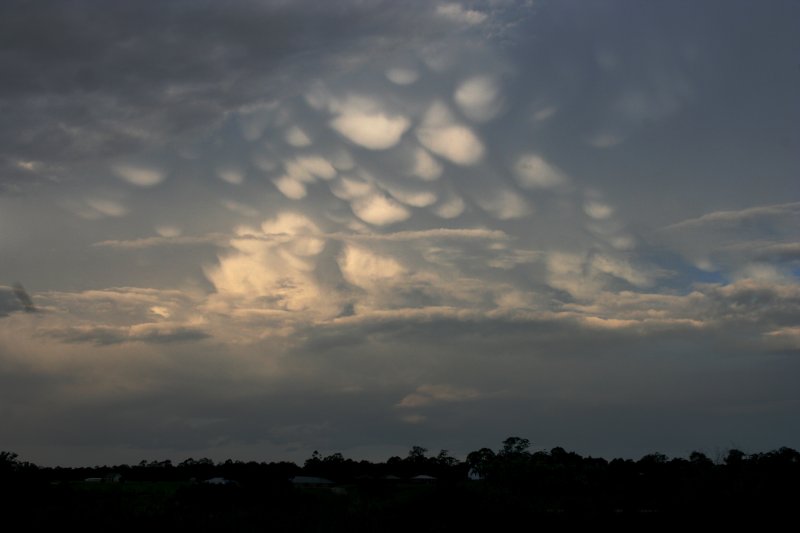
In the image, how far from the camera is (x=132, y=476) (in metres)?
191

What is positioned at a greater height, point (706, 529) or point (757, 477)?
point (757, 477)

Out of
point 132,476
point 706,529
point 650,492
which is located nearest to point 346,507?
point 706,529

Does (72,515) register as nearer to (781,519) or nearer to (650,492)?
(781,519)

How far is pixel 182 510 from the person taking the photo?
46625 mm

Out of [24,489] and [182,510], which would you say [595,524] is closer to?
[182,510]

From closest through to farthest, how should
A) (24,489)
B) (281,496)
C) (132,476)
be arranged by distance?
(24,489)
(281,496)
(132,476)

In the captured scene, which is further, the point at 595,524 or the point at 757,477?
the point at 595,524

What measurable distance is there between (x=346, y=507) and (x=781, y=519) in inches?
1032

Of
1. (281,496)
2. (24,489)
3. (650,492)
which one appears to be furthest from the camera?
(650,492)

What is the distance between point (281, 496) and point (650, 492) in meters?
35.4

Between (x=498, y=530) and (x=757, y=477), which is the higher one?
(x=757, y=477)

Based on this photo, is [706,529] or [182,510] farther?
[706,529]

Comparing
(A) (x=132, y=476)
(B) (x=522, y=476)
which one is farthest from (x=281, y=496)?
(A) (x=132, y=476)

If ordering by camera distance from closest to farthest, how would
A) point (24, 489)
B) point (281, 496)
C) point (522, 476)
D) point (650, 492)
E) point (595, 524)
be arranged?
point (24, 489)
point (595, 524)
point (281, 496)
point (650, 492)
point (522, 476)
